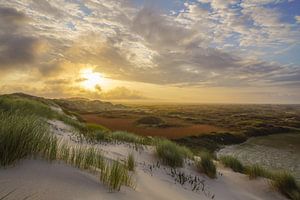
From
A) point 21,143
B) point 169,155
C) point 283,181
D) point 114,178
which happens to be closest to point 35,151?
point 21,143

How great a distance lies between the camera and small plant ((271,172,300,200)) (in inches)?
302

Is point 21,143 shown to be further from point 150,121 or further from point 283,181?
point 150,121

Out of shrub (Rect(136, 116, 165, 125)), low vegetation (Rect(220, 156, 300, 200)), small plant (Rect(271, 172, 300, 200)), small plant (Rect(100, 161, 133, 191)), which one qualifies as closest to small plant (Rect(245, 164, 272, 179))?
low vegetation (Rect(220, 156, 300, 200))

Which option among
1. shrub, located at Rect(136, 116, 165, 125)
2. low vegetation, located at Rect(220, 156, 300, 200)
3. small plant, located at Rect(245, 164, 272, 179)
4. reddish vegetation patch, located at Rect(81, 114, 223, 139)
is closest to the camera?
low vegetation, located at Rect(220, 156, 300, 200)

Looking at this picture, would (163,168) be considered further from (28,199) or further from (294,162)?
(294,162)

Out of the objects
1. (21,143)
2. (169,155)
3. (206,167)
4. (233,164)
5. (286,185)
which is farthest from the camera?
(233,164)

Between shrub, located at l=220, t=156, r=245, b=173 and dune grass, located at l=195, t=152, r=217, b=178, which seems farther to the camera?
shrub, located at l=220, t=156, r=245, b=173

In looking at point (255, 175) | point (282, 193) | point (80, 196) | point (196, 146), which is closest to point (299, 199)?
point (282, 193)

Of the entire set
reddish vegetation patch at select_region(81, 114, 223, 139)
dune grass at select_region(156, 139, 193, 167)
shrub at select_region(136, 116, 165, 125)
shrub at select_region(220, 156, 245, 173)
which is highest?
dune grass at select_region(156, 139, 193, 167)

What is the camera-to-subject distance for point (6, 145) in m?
3.27

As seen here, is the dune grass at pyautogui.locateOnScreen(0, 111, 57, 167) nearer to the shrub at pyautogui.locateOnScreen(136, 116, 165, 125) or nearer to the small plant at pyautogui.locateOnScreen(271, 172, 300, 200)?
the small plant at pyautogui.locateOnScreen(271, 172, 300, 200)

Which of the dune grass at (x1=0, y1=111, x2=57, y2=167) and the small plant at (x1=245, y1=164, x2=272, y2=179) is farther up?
the dune grass at (x1=0, y1=111, x2=57, y2=167)

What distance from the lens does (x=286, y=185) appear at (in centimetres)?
790

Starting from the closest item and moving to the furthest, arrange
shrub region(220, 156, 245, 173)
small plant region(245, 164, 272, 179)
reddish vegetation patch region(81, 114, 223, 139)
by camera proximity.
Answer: small plant region(245, 164, 272, 179) → shrub region(220, 156, 245, 173) → reddish vegetation patch region(81, 114, 223, 139)
